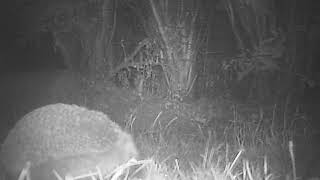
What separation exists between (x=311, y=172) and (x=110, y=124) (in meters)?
1.08

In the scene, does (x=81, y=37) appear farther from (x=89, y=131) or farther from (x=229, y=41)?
Answer: (x=229, y=41)

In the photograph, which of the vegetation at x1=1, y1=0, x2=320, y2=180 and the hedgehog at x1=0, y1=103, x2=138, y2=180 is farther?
the vegetation at x1=1, y1=0, x2=320, y2=180

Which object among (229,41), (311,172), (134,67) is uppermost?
(229,41)

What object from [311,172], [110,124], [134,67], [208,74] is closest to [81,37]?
[134,67]

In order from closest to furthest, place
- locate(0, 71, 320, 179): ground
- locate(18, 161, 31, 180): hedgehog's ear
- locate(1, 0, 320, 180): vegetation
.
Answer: locate(18, 161, 31, 180): hedgehog's ear < locate(0, 71, 320, 179): ground < locate(1, 0, 320, 180): vegetation

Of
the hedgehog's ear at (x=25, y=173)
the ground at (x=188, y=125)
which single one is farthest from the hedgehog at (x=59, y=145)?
the ground at (x=188, y=125)

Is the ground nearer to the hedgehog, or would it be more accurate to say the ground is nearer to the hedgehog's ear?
the hedgehog

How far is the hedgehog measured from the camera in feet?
5.92

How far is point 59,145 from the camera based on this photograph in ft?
6.07

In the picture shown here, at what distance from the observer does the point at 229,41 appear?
2275 millimetres

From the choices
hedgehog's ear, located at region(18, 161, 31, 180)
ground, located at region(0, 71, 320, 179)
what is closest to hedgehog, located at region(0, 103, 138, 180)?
hedgehog's ear, located at region(18, 161, 31, 180)

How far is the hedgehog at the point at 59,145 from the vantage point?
1.80 meters

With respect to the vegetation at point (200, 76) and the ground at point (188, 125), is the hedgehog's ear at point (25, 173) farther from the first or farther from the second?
the vegetation at point (200, 76)

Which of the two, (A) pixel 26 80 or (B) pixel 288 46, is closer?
(A) pixel 26 80
